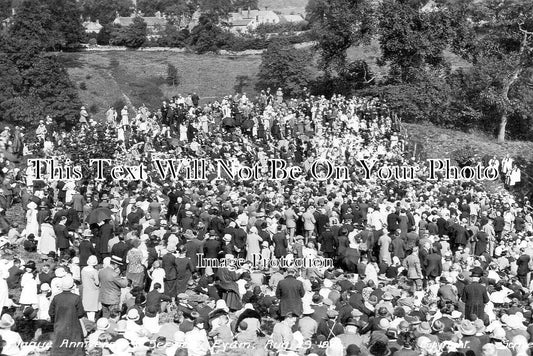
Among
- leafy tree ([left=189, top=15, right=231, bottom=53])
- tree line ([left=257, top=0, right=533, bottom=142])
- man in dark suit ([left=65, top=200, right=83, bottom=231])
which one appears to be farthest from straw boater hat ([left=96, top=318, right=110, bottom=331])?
leafy tree ([left=189, top=15, right=231, bottom=53])

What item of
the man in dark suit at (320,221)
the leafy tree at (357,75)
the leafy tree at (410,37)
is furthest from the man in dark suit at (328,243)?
the leafy tree at (357,75)

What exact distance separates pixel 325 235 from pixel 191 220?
4.05 m

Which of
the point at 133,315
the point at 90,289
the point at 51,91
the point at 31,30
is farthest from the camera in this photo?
the point at 31,30

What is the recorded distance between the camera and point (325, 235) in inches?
912

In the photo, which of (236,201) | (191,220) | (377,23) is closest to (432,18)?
(377,23)

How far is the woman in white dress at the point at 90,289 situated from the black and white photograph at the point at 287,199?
31 mm

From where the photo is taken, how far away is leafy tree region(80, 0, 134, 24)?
132m

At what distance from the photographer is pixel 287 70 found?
52.6 m

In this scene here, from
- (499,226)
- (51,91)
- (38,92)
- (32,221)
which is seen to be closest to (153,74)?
(51,91)

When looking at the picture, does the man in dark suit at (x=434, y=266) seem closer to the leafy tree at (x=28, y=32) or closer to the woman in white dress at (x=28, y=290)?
the woman in white dress at (x=28, y=290)

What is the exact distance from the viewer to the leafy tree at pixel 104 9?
131625mm

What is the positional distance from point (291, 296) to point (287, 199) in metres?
10.2

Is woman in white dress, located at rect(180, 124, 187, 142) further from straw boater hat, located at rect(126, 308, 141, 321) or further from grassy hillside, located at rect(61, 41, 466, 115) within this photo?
grassy hillside, located at rect(61, 41, 466, 115)

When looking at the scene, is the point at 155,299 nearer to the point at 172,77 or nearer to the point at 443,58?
the point at 443,58
